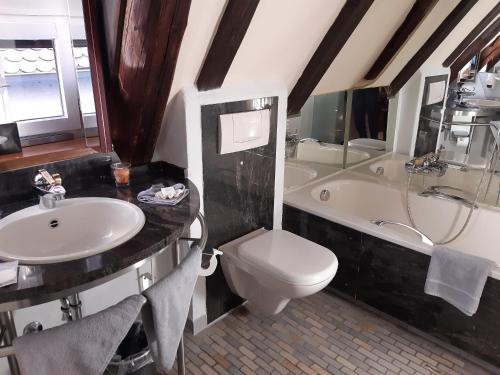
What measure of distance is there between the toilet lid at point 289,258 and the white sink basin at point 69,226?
760mm

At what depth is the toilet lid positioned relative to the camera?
1850 millimetres

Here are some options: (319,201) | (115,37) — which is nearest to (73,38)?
(115,37)

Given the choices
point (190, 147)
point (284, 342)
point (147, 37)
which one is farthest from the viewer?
point (284, 342)

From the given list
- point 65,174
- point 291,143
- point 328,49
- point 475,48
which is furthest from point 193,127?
point 475,48

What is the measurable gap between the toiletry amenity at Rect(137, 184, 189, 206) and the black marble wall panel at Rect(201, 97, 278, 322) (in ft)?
1.26

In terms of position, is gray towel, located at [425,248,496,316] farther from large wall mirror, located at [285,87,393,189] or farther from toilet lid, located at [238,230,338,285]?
large wall mirror, located at [285,87,393,189]

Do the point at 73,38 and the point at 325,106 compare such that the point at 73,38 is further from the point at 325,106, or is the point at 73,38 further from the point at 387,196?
the point at 387,196

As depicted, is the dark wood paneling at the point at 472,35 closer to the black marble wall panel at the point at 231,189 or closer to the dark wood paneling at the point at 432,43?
the dark wood paneling at the point at 432,43

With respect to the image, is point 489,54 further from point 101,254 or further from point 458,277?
point 101,254

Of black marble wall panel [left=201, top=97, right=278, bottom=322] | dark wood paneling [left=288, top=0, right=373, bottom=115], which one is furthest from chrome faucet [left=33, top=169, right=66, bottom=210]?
dark wood paneling [left=288, top=0, right=373, bottom=115]

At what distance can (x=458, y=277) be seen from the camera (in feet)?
6.25

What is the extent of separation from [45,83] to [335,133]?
1975 mm

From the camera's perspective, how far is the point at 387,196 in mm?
2854

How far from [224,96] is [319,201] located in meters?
1.05
